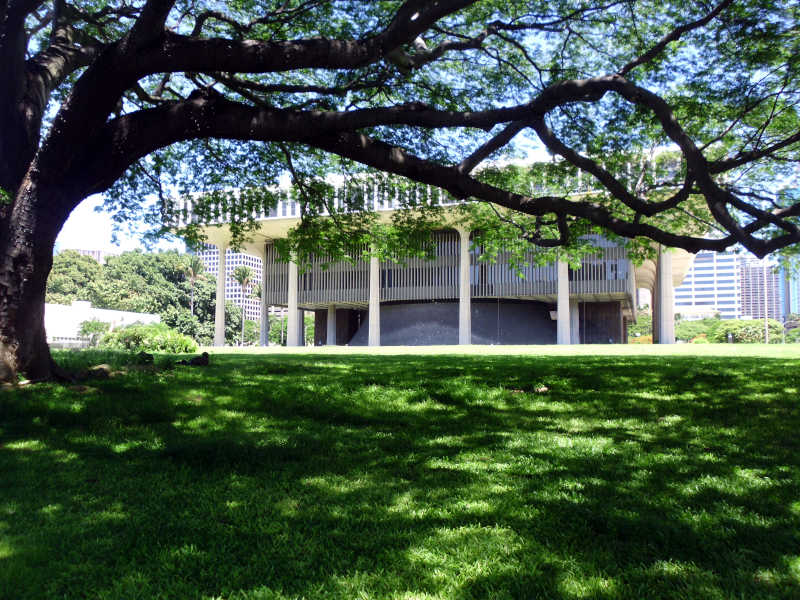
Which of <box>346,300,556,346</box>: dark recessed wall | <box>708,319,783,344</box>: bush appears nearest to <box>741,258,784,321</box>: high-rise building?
<box>708,319,783,344</box>: bush

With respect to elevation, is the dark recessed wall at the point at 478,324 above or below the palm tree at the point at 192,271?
below

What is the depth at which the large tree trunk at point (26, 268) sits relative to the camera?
7.30 metres

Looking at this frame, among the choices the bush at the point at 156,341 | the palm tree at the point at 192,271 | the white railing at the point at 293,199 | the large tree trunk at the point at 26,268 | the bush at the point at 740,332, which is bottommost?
the bush at the point at 740,332

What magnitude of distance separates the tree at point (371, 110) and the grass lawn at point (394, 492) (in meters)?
2.94

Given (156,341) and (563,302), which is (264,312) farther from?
(156,341)

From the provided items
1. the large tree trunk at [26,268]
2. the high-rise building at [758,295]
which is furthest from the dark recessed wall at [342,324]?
the high-rise building at [758,295]

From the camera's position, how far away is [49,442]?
5684mm

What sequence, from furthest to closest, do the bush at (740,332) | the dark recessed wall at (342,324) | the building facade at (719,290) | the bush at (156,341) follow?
the building facade at (719,290), the bush at (740,332), the dark recessed wall at (342,324), the bush at (156,341)

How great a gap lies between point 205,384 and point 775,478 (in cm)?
703

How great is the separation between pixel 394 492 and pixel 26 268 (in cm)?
618

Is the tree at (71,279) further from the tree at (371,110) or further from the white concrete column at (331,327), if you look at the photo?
the tree at (371,110)

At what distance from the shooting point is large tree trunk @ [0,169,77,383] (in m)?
7.30

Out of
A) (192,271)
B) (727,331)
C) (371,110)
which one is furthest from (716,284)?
(371,110)

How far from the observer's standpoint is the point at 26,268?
24.4 feet
